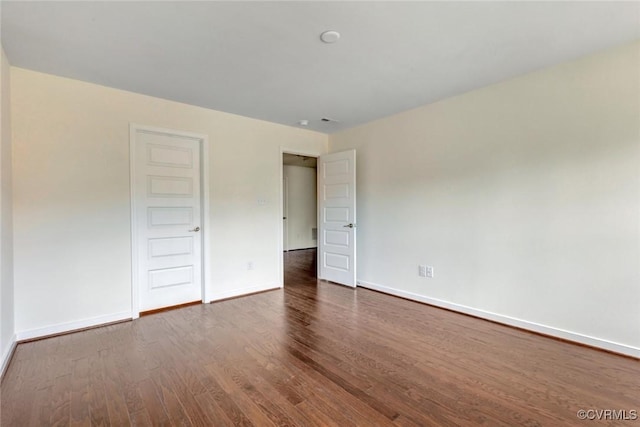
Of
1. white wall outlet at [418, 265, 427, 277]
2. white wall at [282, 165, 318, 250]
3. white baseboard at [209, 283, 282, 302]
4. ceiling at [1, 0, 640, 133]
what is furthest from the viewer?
white wall at [282, 165, 318, 250]

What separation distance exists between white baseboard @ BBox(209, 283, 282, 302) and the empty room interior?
4 centimetres

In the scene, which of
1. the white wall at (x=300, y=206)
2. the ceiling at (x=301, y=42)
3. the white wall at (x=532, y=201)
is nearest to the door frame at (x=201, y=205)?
the ceiling at (x=301, y=42)

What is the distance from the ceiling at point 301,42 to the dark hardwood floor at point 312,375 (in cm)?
248

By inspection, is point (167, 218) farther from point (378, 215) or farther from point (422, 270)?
point (422, 270)

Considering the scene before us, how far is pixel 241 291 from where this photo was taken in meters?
4.09

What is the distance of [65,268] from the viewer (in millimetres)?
2854

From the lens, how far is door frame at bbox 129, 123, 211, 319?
3.22 m

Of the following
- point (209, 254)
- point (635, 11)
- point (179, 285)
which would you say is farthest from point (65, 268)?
point (635, 11)

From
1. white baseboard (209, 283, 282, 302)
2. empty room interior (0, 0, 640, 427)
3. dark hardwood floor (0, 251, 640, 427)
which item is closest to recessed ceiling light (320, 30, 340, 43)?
empty room interior (0, 0, 640, 427)

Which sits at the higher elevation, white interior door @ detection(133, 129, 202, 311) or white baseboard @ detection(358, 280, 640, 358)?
white interior door @ detection(133, 129, 202, 311)

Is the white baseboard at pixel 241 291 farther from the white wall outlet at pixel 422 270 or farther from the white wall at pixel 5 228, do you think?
the white wall outlet at pixel 422 270

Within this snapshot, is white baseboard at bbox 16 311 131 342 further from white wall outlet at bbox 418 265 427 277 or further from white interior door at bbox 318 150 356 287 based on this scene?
white wall outlet at bbox 418 265 427 277

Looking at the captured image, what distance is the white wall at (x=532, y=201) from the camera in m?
2.39

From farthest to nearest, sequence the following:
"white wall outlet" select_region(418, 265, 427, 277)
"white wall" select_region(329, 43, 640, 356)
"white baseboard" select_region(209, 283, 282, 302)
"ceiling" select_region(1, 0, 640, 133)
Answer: "white baseboard" select_region(209, 283, 282, 302) < "white wall outlet" select_region(418, 265, 427, 277) < "white wall" select_region(329, 43, 640, 356) < "ceiling" select_region(1, 0, 640, 133)
